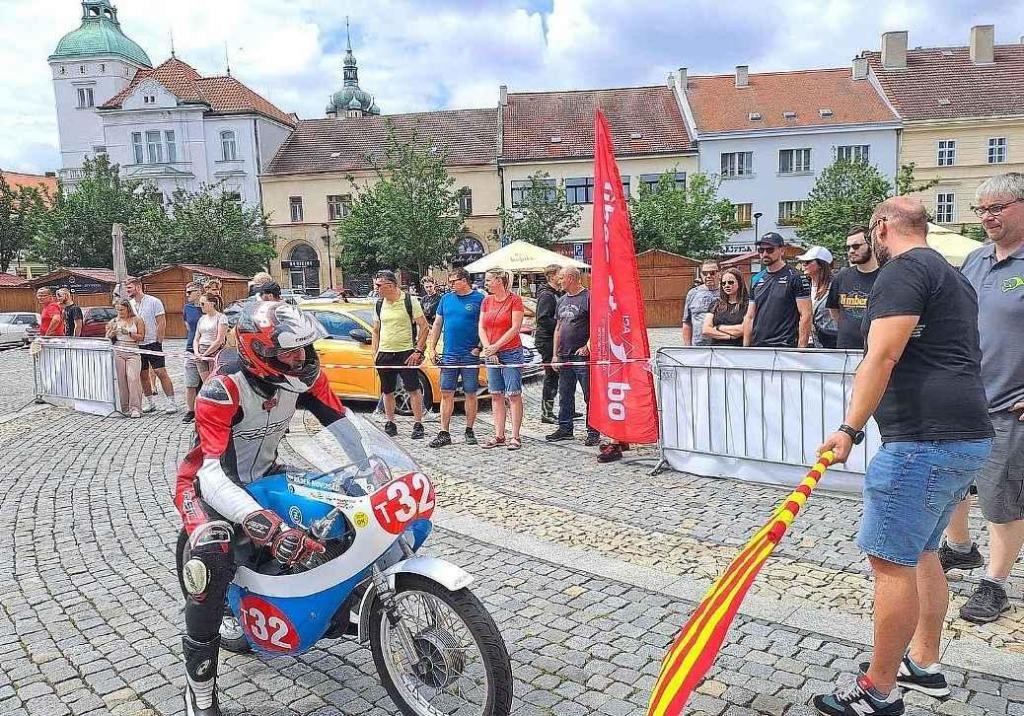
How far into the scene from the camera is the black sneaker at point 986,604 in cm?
378

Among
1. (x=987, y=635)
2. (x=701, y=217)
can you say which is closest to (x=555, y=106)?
(x=701, y=217)

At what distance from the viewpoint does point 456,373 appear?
8.62m

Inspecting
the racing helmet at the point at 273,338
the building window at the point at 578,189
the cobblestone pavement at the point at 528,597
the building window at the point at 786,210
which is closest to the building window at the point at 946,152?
the building window at the point at 786,210

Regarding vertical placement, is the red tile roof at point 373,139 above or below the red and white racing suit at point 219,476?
above

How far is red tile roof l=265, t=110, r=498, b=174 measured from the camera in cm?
4931

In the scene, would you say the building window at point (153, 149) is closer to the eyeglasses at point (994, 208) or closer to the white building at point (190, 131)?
the white building at point (190, 131)

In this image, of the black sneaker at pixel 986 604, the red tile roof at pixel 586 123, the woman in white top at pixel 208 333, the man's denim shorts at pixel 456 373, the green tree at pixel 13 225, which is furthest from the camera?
the green tree at pixel 13 225

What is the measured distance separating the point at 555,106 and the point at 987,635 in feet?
163

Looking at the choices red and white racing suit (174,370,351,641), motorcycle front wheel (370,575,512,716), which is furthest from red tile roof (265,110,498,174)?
motorcycle front wheel (370,575,512,716)

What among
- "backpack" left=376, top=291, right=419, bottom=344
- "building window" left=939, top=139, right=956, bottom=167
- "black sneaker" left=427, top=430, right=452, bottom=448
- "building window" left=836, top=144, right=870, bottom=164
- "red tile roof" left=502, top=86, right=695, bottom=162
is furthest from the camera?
"red tile roof" left=502, top=86, right=695, bottom=162

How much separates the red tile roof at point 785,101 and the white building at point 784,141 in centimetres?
6

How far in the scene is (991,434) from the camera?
291 centimetres

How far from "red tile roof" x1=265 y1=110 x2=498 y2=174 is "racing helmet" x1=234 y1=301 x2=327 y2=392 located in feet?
153

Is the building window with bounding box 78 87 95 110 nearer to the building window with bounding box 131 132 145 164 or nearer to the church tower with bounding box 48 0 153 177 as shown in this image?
the church tower with bounding box 48 0 153 177
